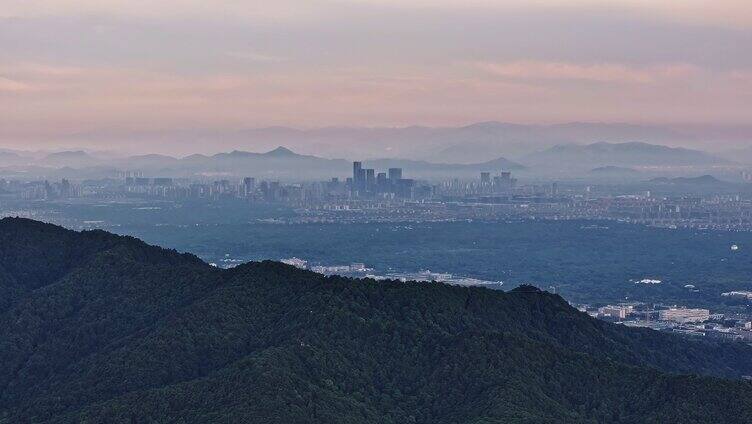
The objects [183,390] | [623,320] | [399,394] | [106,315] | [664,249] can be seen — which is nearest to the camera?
[183,390]

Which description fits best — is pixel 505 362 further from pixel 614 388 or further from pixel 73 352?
pixel 73 352

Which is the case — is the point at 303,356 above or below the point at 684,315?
above

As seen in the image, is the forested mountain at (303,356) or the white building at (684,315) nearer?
the forested mountain at (303,356)

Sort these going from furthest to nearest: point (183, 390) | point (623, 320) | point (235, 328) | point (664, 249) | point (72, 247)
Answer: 1. point (664, 249)
2. point (623, 320)
3. point (72, 247)
4. point (235, 328)
5. point (183, 390)

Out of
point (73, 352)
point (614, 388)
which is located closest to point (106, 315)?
point (73, 352)

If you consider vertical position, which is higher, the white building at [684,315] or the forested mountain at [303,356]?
the forested mountain at [303,356]

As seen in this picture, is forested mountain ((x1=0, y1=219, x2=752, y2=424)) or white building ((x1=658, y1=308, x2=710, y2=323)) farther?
white building ((x1=658, y1=308, x2=710, y2=323))

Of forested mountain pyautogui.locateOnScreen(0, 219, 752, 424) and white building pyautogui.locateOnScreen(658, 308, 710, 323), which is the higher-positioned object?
forested mountain pyautogui.locateOnScreen(0, 219, 752, 424)

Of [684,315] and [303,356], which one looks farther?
[684,315]
